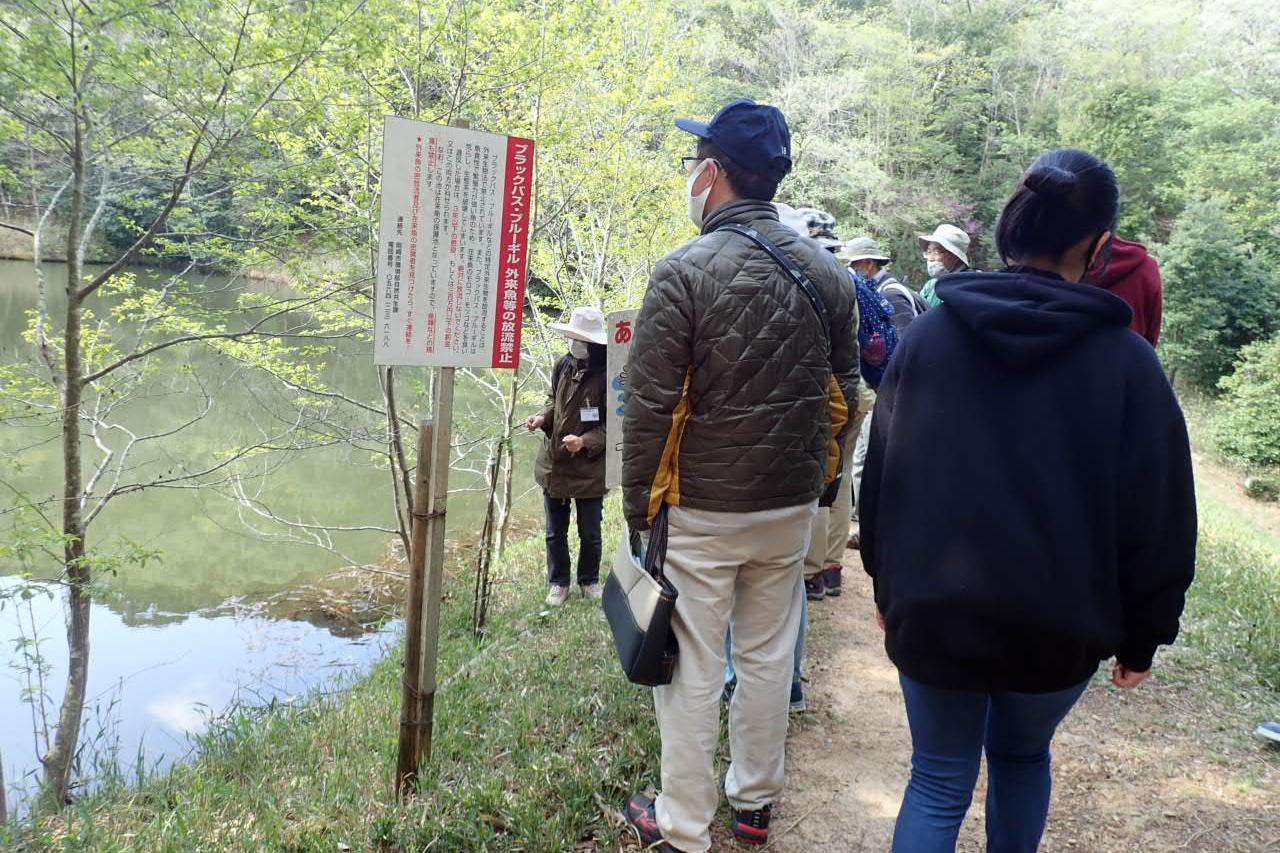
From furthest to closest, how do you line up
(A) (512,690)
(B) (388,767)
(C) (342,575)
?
(C) (342,575) < (A) (512,690) < (B) (388,767)

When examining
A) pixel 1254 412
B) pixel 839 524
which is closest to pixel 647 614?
pixel 839 524

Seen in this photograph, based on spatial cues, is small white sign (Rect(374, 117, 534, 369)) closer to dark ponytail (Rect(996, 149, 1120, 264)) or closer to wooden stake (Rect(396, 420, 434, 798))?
wooden stake (Rect(396, 420, 434, 798))

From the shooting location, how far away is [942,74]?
26438 mm

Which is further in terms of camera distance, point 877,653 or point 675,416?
point 877,653

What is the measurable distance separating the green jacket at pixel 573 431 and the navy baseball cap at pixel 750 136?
96.7 inches

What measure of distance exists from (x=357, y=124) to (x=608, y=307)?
422cm

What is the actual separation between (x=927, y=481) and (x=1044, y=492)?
20 centimetres

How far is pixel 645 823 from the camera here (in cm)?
228

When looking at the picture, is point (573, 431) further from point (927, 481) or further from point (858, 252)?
point (927, 481)

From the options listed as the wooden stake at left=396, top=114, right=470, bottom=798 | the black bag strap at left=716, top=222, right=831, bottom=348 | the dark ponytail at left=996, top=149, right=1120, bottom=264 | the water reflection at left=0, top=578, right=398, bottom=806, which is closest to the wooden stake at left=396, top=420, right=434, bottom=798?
the wooden stake at left=396, top=114, right=470, bottom=798

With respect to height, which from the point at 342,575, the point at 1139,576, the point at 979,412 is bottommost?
the point at 342,575

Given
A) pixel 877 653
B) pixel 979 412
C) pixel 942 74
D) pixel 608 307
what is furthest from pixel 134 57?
pixel 942 74

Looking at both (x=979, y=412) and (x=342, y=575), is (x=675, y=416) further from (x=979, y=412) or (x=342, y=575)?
(x=342, y=575)

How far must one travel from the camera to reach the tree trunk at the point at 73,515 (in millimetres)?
4316
